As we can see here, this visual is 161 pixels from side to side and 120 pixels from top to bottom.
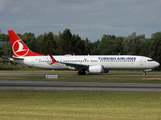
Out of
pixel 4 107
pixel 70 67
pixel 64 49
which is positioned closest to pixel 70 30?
pixel 64 49

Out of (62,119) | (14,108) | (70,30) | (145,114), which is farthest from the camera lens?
(70,30)

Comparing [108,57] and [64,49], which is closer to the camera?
[108,57]

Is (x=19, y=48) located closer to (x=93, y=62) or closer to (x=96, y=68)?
(x=93, y=62)

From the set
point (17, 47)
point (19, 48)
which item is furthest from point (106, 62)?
point (17, 47)

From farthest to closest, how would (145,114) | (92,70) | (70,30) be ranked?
(70,30) → (92,70) → (145,114)

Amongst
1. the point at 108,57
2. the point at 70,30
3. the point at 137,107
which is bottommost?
the point at 137,107

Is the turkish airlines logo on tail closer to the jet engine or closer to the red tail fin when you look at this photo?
the red tail fin

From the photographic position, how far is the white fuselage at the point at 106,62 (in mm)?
51406

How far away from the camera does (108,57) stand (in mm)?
51969

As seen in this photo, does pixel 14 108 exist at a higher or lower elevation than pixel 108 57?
lower

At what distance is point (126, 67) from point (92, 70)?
24.2ft

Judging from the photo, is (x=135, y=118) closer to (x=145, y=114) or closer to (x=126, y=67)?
(x=145, y=114)

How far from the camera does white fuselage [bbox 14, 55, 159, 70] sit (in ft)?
169

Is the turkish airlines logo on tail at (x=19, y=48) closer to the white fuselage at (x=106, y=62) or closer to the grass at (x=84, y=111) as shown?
the white fuselage at (x=106, y=62)
